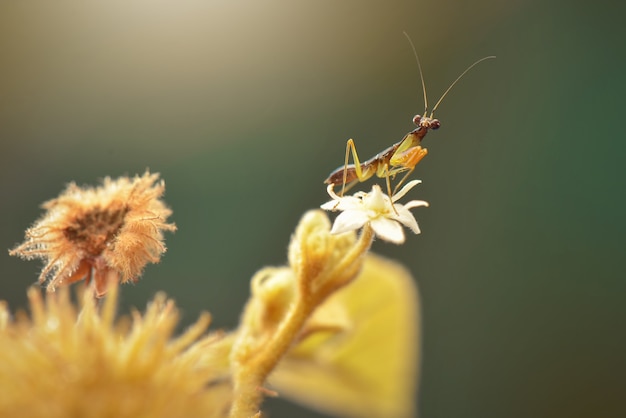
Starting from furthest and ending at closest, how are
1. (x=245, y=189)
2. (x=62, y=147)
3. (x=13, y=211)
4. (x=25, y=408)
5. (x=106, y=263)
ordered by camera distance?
1. (x=245, y=189)
2. (x=62, y=147)
3. (x=13, y=211)
4. (x=106, y=263)
5. (x=25, y=408)

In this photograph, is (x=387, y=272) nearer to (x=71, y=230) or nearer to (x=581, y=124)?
(x=71, y=230)

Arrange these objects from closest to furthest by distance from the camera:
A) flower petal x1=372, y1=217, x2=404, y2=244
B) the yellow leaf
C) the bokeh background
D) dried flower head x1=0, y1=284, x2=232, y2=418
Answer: dried flower head x1=0, y1=284, x2=232, y2=418 < flower petal x1=372, y1=217, x2=404, y2=244 < the yellow leaf < the bokeh background

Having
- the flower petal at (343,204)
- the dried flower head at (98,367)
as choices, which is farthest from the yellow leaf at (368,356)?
the dried flower head at (98,367)

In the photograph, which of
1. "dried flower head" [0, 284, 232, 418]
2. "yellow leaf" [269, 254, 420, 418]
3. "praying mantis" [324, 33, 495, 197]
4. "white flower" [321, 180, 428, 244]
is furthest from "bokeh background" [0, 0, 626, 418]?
"dried flower head" [0, 284, 232, 418]

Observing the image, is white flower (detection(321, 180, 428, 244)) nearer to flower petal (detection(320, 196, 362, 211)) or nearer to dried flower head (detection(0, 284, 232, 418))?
flower petal (detection(320, 196, 362, 211))

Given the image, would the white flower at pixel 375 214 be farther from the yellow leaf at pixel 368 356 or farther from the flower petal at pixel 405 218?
the yellow leaf at pixel 368 356

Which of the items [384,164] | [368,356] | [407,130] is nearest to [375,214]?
[384,164]

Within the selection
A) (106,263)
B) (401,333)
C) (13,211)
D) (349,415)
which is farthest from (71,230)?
(13,211)
